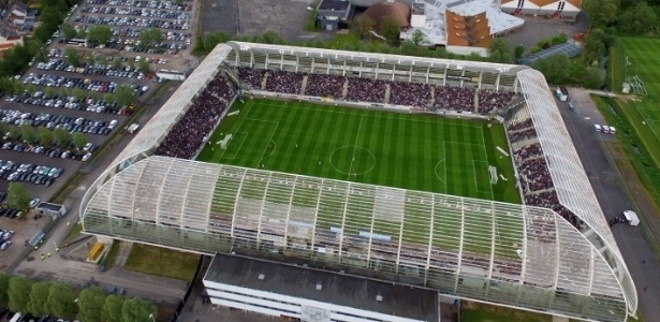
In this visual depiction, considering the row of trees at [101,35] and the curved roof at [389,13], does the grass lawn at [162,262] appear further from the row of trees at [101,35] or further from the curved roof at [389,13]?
the curved roof at [389,13]

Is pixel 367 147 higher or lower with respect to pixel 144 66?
lower

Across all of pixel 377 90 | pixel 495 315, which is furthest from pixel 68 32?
pixel 495 315

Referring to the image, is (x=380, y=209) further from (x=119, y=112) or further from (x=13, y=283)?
(x=119, y=112)

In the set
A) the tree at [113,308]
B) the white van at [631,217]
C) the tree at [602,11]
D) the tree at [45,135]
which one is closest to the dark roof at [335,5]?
the tree at [602,11]

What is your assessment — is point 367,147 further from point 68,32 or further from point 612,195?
point 68,32

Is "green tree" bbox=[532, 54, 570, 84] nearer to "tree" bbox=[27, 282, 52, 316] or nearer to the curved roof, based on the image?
the curved roof

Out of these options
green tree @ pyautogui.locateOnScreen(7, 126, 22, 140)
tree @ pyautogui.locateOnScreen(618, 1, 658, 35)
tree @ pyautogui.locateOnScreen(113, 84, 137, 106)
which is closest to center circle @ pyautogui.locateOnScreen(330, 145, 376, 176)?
tree @ pyautogui.locateOnScreen(113, 84, 137, 106)
